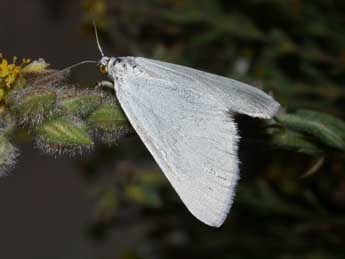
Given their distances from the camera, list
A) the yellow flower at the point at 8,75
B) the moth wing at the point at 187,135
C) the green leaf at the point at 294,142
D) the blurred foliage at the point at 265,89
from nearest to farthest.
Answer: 1. the moth wing at the point at 187,135
2. the yellow flower at the point at 8,75
3. the green leaf at the point at 294,142
4. the blurred foliage at the point at 265,89

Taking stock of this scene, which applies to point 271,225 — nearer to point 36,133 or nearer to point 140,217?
point 140,217

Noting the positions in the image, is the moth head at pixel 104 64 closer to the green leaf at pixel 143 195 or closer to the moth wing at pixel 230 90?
the moth wing at pixel 230 90

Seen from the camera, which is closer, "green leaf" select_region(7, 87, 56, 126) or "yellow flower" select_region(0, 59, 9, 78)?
"green leaf" select_region(7, 87, 56, 126)

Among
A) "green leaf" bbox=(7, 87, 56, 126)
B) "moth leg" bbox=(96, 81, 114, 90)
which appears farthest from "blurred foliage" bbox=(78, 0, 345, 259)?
"green leaf" bbox=(7, 87, 56, 126)

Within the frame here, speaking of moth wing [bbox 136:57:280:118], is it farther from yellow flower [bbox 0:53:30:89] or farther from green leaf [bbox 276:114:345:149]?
yellow flower [bbox 0:53:30:89]

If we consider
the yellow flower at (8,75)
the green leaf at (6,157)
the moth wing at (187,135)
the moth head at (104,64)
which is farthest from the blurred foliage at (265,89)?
the green leaf at (6,157)

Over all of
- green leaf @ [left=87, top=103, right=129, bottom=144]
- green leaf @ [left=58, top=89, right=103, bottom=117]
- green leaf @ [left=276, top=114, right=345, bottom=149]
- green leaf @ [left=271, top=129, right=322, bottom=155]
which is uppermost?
green leaf @ [left=58, top=89, right=103, bottom=117]

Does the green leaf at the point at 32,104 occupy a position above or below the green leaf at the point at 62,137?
above

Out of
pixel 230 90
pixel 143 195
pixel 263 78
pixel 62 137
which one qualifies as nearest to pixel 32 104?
pixel 62 137
